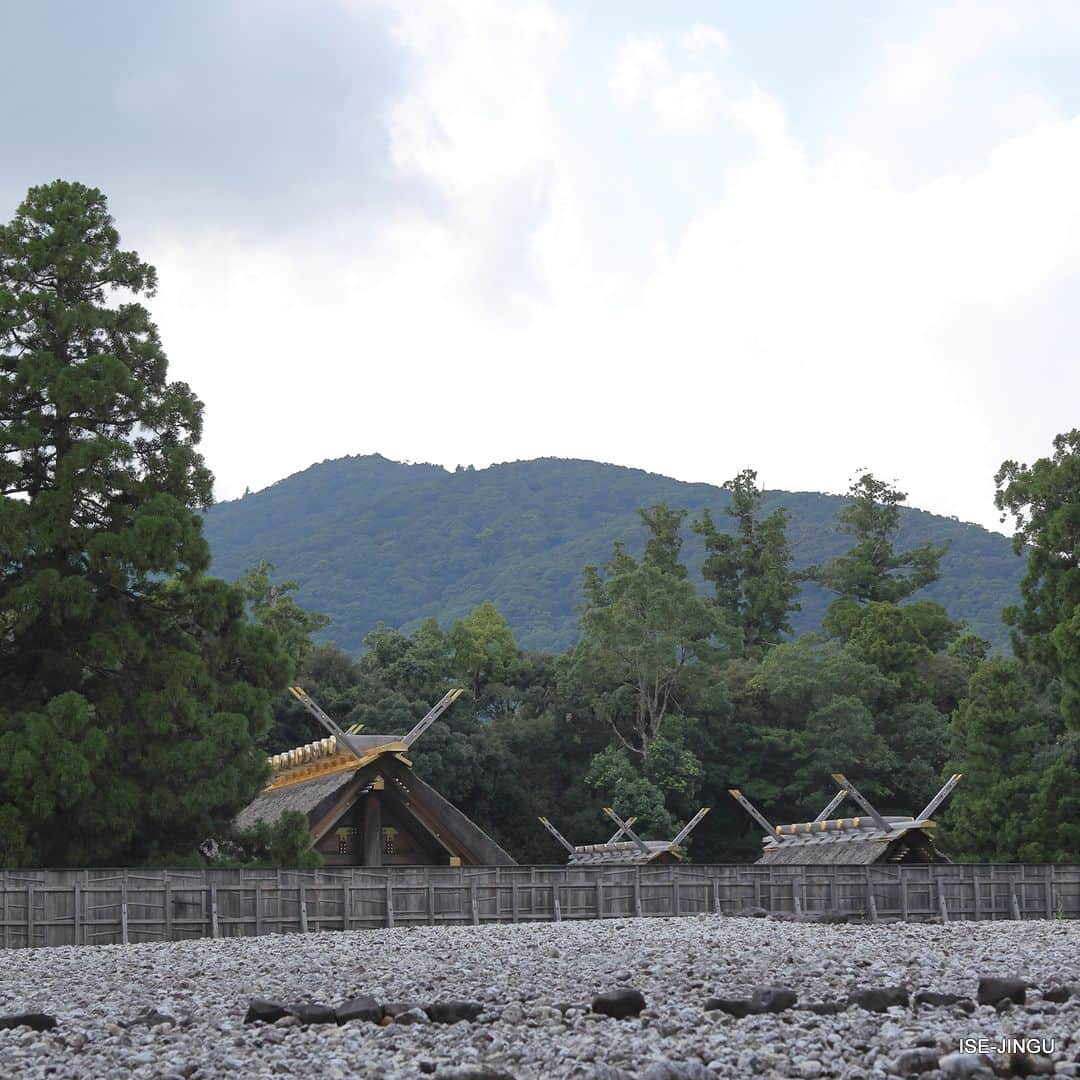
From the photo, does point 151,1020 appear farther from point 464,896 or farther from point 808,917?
point 808,917

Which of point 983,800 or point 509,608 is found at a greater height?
point 509,608

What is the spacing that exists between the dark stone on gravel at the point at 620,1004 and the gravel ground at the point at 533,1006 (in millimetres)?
97

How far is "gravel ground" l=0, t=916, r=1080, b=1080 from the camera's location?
7.34 m

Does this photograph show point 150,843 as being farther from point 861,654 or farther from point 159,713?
point 861,654

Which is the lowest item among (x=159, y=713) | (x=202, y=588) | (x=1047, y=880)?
(x=1047, y=880)

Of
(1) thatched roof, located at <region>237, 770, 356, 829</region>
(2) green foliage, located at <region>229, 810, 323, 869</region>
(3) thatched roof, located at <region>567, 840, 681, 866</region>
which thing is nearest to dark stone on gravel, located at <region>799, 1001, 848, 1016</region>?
(2) green foliage, located at <region>229, 810, 323, 869</region>

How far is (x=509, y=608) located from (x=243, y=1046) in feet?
447

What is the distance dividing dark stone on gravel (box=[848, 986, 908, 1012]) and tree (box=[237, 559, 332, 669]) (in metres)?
37.2

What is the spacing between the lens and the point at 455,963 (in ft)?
43.1

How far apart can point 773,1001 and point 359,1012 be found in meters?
2.61

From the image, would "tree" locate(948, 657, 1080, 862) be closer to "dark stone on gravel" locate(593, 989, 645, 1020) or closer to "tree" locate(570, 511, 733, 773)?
"tree" locate(570, 511, 733, 773)

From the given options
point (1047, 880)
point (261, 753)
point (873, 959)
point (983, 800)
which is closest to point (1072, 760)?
point (983, 800)

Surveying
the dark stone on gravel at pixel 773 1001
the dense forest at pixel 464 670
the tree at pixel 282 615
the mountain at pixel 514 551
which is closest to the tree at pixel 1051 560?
the dense forest at pixel 464 670

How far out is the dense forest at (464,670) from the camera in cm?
2261
